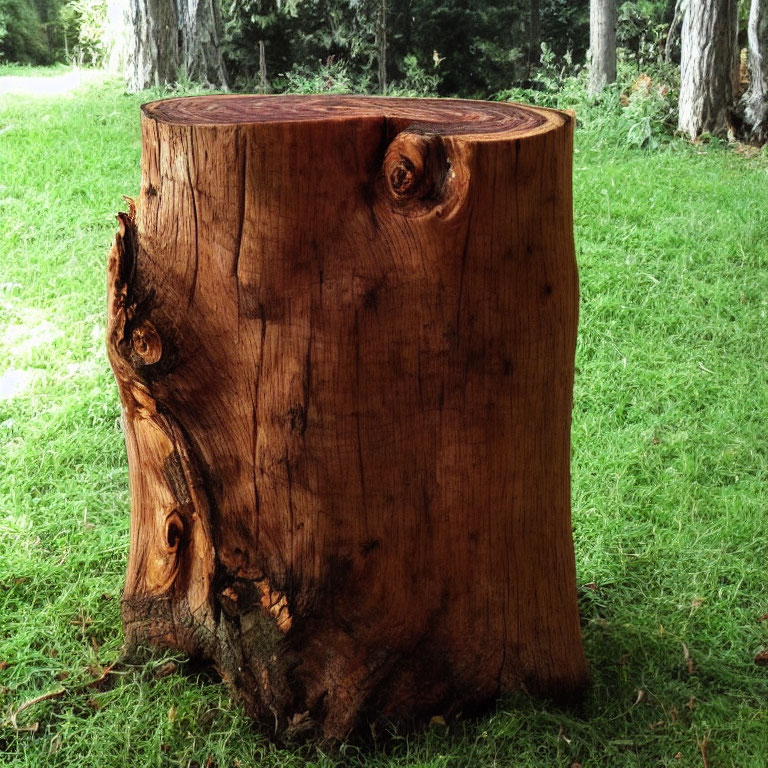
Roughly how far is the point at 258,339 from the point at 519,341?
0.62 meters

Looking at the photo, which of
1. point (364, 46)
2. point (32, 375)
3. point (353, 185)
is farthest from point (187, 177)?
point (364, 46)

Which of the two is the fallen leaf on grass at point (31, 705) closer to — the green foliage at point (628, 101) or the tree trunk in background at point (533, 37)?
the green foliage at point (628, 101)

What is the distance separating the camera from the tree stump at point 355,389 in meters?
1.94

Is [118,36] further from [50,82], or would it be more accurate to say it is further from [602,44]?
[602,44]

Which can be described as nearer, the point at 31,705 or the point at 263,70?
the point at 31,705

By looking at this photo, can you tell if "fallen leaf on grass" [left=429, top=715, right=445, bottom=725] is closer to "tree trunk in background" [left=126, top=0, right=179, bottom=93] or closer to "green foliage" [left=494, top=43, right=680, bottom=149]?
"green foliage" [left=494, top=43, right=680, bottom=149]

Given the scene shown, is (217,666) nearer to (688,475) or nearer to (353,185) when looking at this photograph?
(353,185)

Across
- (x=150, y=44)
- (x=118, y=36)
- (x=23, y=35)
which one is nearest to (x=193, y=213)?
(x=150, y=44)

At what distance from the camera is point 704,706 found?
8.38ft

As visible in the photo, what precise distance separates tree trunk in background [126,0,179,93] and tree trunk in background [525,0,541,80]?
5040 mm

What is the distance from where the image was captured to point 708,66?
914cm

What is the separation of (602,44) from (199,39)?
4791 mm

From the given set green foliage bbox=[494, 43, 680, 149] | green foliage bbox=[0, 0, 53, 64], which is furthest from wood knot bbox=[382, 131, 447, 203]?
green foliage bbox=[0, 0, 53, 64]

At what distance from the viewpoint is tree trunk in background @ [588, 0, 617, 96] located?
33.6 ft
